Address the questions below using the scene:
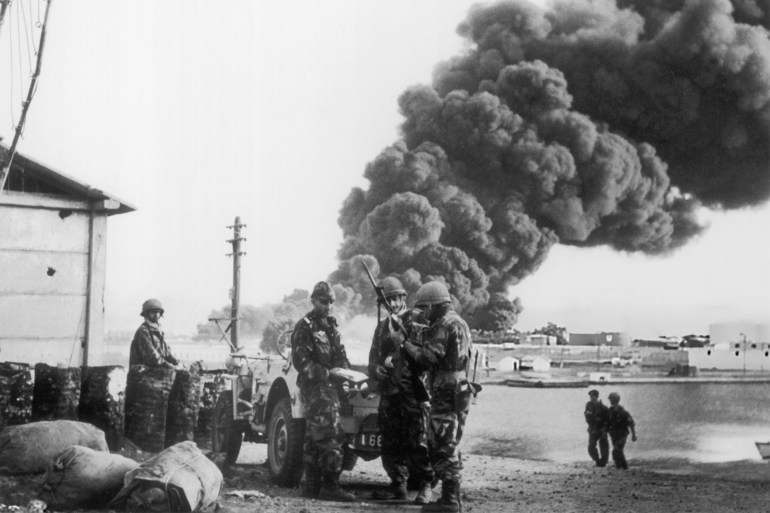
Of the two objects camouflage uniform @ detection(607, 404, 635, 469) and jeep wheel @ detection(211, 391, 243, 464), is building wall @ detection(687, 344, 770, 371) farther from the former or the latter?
jeep wheel @ detection(211, 391, 243, 464)

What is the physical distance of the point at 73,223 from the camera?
410 inches

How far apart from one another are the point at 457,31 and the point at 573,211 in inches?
233

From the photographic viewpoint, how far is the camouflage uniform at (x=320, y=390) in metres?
7.67

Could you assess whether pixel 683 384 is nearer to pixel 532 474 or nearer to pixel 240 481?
pixel 532 474

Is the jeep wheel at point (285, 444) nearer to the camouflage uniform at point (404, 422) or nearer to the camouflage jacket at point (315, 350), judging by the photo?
the camouflage jacket at point (315, 350)

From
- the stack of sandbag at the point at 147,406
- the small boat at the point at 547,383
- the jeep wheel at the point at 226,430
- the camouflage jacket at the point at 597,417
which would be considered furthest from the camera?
the small boat at the point at 547,383

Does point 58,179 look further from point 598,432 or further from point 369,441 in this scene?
point 598,432

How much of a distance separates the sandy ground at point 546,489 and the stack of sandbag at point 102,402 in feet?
4.11

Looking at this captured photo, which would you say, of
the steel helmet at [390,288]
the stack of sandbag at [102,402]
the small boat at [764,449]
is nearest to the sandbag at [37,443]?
the stack of sandbag at [102,402]

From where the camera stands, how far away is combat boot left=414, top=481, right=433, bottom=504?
24.5 feet

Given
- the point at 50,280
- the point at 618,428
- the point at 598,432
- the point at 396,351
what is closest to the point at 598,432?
the point at 598,432

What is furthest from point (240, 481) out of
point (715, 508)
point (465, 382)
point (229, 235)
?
point (715, 508)

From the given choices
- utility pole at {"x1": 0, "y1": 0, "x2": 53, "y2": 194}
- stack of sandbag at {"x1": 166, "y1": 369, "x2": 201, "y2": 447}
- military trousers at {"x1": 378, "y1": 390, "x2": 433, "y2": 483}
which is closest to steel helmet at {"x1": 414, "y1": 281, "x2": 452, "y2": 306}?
military trousers at {"x1": 378, "y1": 390, "x2": 433, "y2": 483}

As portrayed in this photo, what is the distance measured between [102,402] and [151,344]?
42.7 inches
